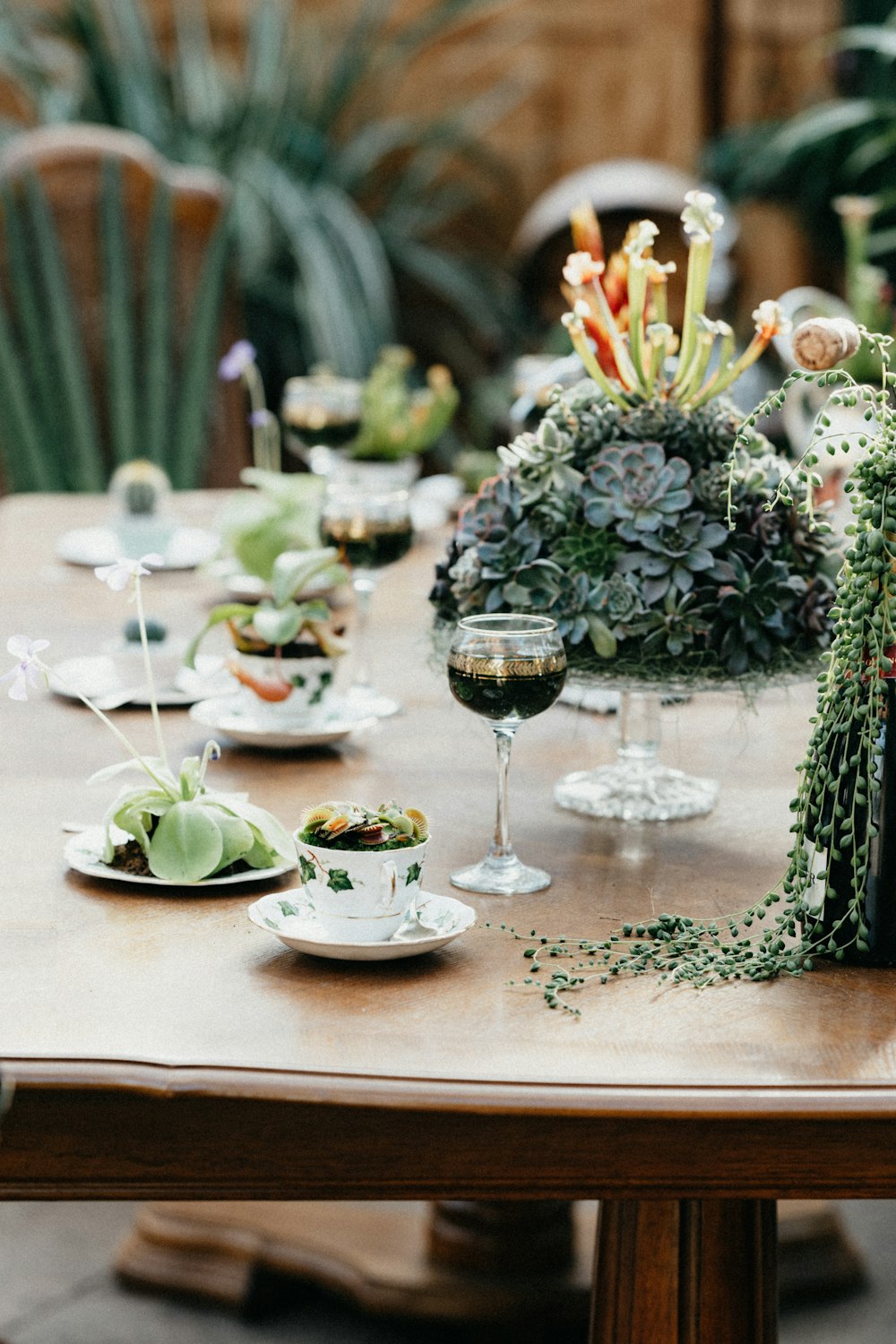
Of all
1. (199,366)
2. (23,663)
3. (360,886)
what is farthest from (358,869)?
(199,366)

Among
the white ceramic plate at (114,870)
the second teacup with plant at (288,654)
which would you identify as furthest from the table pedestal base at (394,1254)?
the white ceramic plate at (114,870)

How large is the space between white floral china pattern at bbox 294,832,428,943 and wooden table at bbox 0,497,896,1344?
0.02 m

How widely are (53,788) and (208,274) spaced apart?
182 cm

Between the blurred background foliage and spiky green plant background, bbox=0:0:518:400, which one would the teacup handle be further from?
the blurred background foliage

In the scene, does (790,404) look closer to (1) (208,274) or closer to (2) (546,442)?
(2) (546,442)

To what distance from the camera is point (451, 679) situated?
3.51 feet

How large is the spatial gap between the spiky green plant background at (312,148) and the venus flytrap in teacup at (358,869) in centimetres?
282

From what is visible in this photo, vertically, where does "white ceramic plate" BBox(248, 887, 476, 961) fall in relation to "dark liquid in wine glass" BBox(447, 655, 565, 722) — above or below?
below

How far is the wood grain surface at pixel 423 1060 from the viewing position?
0.80 metres

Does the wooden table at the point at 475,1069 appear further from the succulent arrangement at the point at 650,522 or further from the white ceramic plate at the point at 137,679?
the white ceramic plate at the point at 137,679

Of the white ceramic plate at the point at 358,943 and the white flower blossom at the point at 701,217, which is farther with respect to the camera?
the white flower blossom at the point at 701,217

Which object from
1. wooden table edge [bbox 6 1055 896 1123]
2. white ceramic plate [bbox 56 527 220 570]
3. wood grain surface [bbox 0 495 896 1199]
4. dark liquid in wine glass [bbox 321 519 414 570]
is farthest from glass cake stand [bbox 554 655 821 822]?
white ceramic plate [bbox 56 527 220 570]

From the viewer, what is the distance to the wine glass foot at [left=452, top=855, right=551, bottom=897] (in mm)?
1082

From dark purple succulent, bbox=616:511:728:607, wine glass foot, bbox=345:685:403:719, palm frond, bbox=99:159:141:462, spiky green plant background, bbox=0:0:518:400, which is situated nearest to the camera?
dark purple succulent, bbox=616:511:728:607
